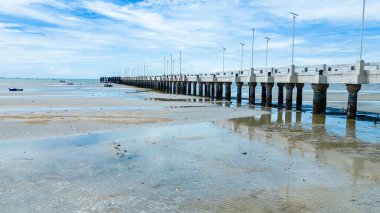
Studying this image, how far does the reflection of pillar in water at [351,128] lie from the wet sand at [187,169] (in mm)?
80

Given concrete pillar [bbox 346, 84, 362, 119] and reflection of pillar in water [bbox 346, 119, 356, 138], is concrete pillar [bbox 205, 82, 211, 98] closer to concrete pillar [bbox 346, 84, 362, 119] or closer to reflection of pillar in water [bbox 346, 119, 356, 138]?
concrete pillar [bbox 346, 84, 362, 119]

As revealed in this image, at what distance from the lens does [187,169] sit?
11492mm

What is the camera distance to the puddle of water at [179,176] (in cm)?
839

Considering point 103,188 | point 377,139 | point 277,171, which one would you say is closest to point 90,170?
point 103,188

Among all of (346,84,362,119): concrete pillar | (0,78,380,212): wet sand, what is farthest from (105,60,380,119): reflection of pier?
(0,78,380,212): wet sand

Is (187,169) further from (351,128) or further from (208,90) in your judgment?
(208,90)

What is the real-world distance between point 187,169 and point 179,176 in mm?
828

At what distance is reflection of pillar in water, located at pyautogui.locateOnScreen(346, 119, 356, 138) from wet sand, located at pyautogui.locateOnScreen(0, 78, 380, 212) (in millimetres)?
80

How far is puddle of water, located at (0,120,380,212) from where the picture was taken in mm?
8391

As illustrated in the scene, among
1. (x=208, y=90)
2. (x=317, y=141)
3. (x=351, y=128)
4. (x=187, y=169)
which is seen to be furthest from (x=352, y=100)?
(x=208, y=90)

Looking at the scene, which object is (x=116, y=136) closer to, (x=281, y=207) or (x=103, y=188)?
(x=103, y=188)

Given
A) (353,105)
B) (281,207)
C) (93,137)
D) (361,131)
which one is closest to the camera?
(281,207)

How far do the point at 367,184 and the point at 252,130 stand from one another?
33.5ft

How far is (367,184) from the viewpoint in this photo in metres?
10.1
